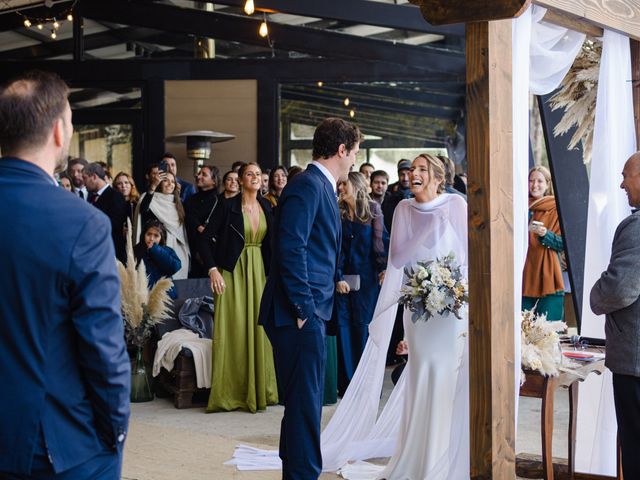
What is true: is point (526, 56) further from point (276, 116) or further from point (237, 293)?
point (276, 116)

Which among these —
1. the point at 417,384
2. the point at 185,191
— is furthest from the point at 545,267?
the point at 185,191

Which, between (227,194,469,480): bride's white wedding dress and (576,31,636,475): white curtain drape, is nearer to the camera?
(576,31,636,475): white curtain drape

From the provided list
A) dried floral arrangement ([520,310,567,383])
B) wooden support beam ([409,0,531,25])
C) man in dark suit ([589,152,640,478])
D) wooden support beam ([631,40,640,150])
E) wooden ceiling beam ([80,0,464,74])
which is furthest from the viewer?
wooden ceiling beam ([80,0,464,74])

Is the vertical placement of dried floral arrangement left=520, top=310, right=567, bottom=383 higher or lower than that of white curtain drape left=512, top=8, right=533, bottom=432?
lower

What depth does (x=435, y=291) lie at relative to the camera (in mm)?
5398

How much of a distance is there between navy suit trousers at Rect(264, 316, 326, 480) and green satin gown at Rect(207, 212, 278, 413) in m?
3.02

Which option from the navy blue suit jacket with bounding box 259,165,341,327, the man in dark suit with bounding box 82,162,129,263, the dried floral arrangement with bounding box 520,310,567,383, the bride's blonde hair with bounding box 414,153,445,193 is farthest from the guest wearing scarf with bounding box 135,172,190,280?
the dried floral arrangement with bounding box 520,310,567,383

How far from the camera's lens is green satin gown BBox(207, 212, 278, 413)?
7.55 meters

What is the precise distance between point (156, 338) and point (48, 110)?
19.3 ft

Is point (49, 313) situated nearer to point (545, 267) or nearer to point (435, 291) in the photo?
point (435, 291)

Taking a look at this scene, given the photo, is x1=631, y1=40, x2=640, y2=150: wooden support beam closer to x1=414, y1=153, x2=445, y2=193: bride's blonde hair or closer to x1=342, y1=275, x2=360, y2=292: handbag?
x1=414, y1=153, x2=445, y2=193: bride's blonde hair

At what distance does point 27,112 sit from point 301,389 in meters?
2.43

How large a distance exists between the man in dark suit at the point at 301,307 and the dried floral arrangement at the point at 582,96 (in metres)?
2.03

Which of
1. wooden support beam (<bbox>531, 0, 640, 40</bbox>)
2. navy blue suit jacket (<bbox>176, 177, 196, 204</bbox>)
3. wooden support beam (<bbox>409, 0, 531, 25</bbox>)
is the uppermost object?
wooden support beam (<bbox>531, 0, 640, 40</bbox>)
